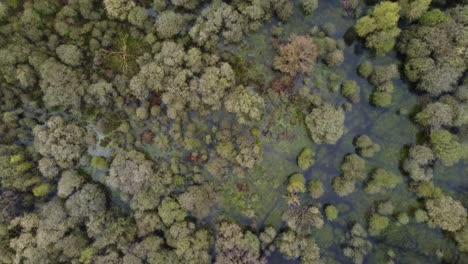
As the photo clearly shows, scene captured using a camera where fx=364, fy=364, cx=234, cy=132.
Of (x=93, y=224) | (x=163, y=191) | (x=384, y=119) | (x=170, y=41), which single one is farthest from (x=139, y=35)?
(x=384, y=119)

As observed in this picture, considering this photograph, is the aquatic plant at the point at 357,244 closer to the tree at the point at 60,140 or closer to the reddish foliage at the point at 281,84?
the reddish foliage at the point at 281,84

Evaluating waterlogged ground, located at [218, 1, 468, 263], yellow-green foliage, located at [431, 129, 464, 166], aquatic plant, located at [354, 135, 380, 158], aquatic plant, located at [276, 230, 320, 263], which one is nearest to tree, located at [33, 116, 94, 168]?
waterlogged ground, located at [218, 1, 468, 263]

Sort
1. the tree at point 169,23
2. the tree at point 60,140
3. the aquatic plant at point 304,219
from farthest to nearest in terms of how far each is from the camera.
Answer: the tree at point 169,23 < the aquatic plant at point 304,219 < the tree at point 60,140

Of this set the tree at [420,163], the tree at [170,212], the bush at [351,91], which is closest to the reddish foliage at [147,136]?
the tree at [170,212]

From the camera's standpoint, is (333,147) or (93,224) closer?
(93,224)

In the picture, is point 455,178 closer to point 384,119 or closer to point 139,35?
point 384,119

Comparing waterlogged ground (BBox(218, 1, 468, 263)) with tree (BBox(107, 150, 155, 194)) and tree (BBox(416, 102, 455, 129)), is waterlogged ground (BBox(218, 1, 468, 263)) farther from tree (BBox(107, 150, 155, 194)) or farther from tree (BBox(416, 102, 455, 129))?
tree (BBox(107, 150, 155, 194))

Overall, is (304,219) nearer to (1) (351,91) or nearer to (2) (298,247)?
(2) (298,247)
